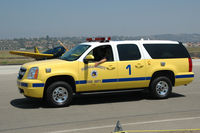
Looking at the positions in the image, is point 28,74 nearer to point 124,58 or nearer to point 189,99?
point 124,58

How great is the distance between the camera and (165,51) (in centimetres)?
937

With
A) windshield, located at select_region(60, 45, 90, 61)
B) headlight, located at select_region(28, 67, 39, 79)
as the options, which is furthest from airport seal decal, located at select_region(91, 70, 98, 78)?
headlight, located at select_region(28, 67, 39, 79)

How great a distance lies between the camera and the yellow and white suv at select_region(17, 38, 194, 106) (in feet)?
26.2

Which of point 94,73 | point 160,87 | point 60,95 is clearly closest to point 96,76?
point 94,73

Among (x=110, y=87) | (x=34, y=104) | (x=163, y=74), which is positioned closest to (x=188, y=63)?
(x=163, y=74)

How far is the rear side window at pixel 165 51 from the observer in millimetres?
9179

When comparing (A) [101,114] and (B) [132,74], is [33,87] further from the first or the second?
(B) [132,74]

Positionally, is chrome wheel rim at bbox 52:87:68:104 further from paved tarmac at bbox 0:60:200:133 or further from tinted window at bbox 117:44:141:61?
tinted window at bbox 117:44:141:61

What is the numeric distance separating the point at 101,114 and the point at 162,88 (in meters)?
2.83

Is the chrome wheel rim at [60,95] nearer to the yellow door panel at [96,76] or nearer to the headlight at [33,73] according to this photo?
the yellow door panel at [96,76]

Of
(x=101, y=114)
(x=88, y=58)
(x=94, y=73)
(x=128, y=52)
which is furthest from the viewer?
(x=128, y=52)

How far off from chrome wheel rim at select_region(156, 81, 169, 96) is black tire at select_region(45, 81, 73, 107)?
9.31 ft

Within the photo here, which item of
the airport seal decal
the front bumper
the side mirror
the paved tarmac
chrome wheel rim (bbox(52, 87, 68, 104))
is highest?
the side mirror

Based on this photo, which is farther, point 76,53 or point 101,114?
point 76,53
